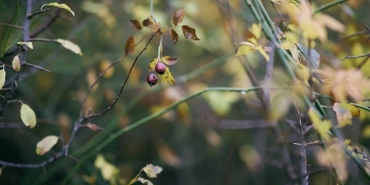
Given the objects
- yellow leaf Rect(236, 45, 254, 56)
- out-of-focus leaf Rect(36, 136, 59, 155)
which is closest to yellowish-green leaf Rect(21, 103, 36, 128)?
out-of-focus leaf Rect(36, 136, 59, 155)

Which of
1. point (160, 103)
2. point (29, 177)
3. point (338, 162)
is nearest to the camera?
point (338, 162)

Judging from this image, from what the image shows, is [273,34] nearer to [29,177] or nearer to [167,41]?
[29,177]

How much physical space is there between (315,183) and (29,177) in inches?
64.4

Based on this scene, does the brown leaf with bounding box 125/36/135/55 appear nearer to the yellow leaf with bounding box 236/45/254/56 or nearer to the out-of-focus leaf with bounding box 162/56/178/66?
the out-of-focus leaf with bounding box 162/56/178/66

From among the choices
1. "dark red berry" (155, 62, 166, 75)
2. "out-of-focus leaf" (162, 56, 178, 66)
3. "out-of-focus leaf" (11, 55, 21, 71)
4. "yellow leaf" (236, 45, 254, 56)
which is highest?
"out-of-focus leaf" (11, 55, 21, 71)

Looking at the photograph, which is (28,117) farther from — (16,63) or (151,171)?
(151,171)

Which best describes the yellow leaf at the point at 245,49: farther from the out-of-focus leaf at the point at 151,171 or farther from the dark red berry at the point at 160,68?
the out-of-focus leaf at the point at 151,171

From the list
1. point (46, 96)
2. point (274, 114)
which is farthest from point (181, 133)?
point (274, 114)

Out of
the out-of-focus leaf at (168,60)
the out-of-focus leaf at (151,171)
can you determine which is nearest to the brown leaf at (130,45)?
the out-of-focus leaf at (168,60)

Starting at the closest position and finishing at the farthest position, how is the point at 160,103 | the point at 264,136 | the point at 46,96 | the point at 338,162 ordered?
the point at 338,162, the point at 160,103, the point at 46,96, the point at 264,136

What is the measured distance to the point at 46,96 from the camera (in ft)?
8.32


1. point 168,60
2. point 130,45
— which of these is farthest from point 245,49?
point 130,45

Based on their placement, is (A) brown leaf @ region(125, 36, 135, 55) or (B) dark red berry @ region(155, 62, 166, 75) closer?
(B) dark red berry @ region(155, 62, 166, 75)

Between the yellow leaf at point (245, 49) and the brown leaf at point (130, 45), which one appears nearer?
the yellow leaf at point (245, 49)
